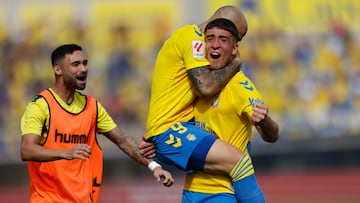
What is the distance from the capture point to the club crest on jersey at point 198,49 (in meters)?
6.59

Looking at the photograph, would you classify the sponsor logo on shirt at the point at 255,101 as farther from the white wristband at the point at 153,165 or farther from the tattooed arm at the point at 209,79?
the white wristband at the point at 153,165

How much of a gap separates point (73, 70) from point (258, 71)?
33.4 feet

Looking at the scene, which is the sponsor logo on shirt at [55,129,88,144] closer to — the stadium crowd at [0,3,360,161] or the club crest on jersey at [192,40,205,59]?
the club crest on jersey at [192,40,205,59]

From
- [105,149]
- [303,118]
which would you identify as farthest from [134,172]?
[303,118]

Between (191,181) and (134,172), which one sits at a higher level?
(134,172)

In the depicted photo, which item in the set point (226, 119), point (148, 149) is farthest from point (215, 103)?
point (148, 149)

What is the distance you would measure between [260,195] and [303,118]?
423 inches

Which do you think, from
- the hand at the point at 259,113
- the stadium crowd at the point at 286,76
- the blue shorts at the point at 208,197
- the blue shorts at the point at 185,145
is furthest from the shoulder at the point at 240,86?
the stadium crowd at the point at 286,76

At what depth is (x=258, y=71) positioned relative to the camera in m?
17.2

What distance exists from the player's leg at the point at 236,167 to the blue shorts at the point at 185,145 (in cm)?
5

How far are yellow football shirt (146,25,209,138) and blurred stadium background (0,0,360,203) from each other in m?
9.32

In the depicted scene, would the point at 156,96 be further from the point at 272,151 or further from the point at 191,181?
the point at 272,151

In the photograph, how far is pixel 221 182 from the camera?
666 cm

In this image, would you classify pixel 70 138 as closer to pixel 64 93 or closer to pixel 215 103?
pixel 64 93
